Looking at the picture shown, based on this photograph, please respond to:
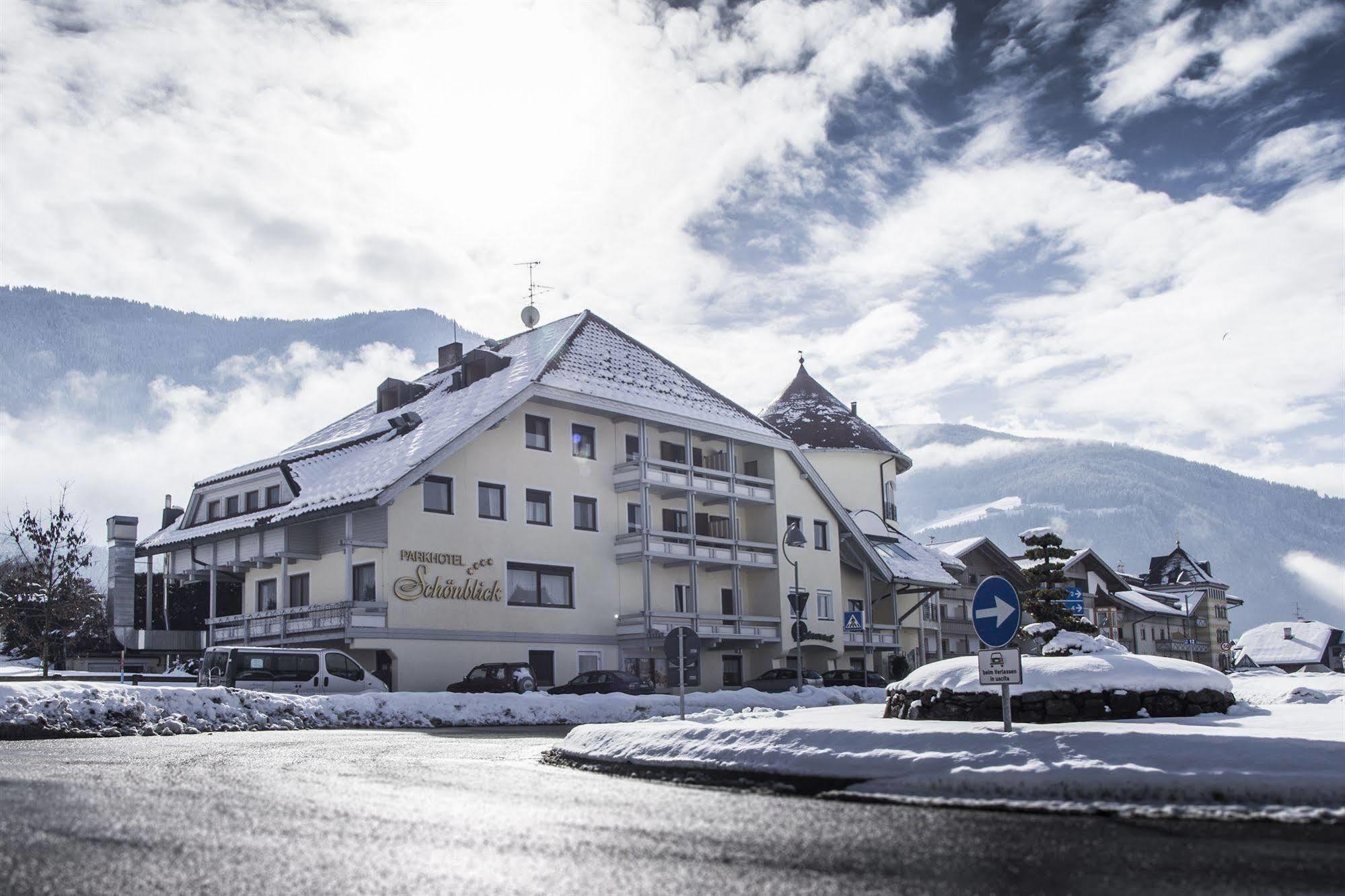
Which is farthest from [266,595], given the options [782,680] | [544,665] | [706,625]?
[782,680]

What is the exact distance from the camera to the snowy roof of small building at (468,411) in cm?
3859

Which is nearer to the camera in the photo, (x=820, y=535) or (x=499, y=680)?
(x=499, y=680)

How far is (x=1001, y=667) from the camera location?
14008 mm

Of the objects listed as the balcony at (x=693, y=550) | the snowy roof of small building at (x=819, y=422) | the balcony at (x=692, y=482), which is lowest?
the balcony at (x=693, y=550)

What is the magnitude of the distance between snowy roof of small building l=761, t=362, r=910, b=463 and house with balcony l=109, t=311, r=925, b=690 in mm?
13567

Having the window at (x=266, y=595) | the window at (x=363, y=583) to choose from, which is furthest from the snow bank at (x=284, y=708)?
the window at (x=266, y=595)

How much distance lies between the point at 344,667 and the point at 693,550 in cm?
1612

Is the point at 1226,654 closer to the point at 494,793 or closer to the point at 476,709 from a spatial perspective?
the point at 476,709

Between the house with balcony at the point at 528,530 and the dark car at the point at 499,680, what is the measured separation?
8.93 feet

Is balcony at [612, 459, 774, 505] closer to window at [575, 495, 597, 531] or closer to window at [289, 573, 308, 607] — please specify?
window at [575, 495, 597, 531]

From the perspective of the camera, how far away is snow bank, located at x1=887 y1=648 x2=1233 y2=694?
1725 cm

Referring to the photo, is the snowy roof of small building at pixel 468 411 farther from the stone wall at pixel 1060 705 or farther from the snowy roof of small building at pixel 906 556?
the stone wall at pixel 1060 705

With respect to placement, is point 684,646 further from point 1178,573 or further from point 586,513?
point 1178,573

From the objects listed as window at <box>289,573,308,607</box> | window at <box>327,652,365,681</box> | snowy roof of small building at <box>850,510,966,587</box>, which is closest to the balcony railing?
snowy roof of small building at <box>850,510,966,587</box>
